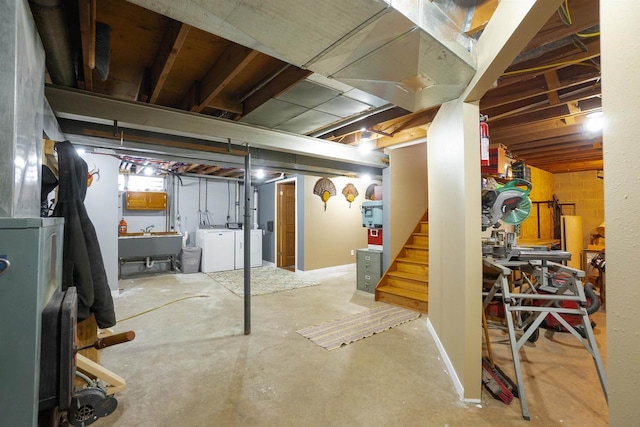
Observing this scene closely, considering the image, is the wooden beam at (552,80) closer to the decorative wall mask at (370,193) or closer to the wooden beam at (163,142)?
the wooden beam at (163,142)

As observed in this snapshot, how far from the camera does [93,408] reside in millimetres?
1063

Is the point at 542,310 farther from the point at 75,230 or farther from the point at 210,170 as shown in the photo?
the point at 210,170

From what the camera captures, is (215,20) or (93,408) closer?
(93,408)

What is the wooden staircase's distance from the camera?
386 centimetres

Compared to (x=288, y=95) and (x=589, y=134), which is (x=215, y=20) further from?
(x=589, y=134)

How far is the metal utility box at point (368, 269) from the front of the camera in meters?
4.54

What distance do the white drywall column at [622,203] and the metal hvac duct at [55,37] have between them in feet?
6.65

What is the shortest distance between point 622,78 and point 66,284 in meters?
2.41

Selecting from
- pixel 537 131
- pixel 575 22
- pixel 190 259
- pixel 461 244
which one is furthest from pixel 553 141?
pixel 190 259

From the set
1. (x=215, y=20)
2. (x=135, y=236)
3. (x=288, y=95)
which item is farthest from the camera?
(x=135, y=236)

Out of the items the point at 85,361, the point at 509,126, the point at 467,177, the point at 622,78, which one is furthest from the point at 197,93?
the point at 509,126

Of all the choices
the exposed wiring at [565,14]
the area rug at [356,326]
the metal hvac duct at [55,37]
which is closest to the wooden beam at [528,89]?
the exposed wiring at [565,14]

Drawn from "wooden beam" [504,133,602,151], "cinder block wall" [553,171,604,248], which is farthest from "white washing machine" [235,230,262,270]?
"cinder block wall" [553,171,604,248]

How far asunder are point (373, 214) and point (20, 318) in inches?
173
